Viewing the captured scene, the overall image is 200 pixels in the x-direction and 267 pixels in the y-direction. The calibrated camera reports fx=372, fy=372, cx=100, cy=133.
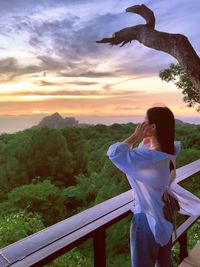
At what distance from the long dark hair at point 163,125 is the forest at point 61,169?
13881 mm

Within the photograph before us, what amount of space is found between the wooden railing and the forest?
1403cm

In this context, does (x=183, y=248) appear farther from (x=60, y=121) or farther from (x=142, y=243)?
(x=60, y=121)

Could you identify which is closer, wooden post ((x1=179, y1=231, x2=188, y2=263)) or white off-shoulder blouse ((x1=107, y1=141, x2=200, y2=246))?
white off-shoulder blouse ((x1=107, y1=141, x2=200, y2=246))

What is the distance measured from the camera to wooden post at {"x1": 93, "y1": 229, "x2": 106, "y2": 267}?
1690 millimetres

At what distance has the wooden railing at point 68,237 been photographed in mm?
1326

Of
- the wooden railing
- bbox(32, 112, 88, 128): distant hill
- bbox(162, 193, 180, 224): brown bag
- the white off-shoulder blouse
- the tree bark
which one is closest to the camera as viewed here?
the wooden railing

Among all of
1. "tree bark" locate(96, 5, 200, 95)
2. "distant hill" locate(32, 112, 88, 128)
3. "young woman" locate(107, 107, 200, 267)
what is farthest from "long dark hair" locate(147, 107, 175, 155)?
"distant hill" locate(32, 112, 88, 128)

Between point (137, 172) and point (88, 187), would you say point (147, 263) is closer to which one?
point (137, 172)

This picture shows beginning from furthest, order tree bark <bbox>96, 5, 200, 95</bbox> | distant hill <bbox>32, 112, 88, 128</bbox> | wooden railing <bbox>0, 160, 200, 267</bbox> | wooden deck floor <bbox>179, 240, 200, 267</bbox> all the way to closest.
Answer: distant hill <bbox>32, 112, 88, 128</bbox> → tree bark <bbox>96, 5, 200, 95</bbox> → wooden deck floor <bbox>179, 240, 200, 267</bbox> → wooden railing <bbox>0, 160, 200, 267</bbox>

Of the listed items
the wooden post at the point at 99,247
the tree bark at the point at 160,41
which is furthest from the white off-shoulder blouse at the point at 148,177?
the tree bark at the point at 160,41

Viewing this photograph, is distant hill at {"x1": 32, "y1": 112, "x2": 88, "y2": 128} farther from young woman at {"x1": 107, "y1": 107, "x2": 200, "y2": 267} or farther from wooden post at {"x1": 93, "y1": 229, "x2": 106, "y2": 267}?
wooden post at {"x1": 93, "y1": 229, "x2": 106, "y2": 267}

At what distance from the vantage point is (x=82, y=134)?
3681 centimetres

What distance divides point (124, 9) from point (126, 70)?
972 cm

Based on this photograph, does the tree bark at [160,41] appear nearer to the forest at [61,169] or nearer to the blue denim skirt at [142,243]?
the blue denim skirt at [142,243]
